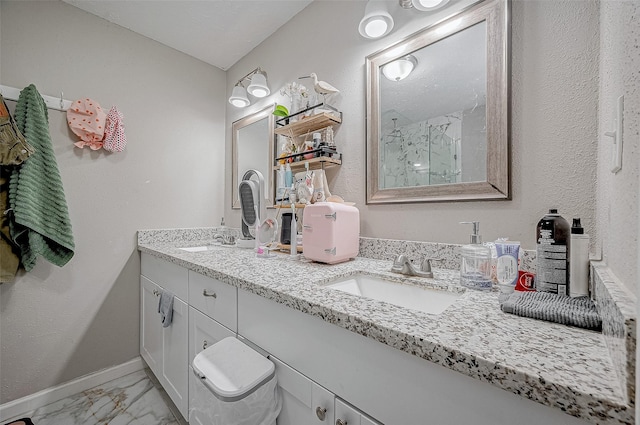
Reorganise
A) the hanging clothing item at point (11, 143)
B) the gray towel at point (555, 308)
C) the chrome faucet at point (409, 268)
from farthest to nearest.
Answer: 1. the hanging clothing item at point (11, 143)
2. the chrome faucet at point (409, 268)
3. the gray towel at point (555, 308)

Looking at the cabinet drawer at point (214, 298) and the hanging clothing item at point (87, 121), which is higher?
the hanging clothing item at point (87, 121)

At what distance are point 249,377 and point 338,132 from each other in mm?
1198

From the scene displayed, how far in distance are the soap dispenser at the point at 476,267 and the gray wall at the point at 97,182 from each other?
1.99 meters

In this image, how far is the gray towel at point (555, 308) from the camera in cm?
51

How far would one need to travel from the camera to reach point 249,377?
2.33ft

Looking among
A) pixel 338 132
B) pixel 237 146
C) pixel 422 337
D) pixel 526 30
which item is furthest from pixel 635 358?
pixel 237 146

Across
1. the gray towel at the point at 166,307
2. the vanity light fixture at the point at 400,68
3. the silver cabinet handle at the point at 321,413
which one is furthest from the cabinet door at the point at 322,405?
the vanity light fixture at the point at 400,68

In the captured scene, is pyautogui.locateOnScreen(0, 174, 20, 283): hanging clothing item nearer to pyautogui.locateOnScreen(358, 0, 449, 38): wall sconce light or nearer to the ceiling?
the ceiling

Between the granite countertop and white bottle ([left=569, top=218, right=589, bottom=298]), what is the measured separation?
18 centimetres

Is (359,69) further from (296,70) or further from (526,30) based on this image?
(526,30)

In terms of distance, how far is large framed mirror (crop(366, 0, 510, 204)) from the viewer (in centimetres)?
94

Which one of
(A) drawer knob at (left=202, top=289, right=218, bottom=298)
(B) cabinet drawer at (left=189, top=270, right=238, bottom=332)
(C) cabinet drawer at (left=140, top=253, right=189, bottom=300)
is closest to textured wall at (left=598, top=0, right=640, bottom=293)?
(B) cabinet drawer at (left=189, top=270, right=238, bottom=332)

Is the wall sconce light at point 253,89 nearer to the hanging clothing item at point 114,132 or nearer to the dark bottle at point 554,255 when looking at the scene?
the hanging clothing item at point 114,132

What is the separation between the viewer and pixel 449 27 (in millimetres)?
1057
